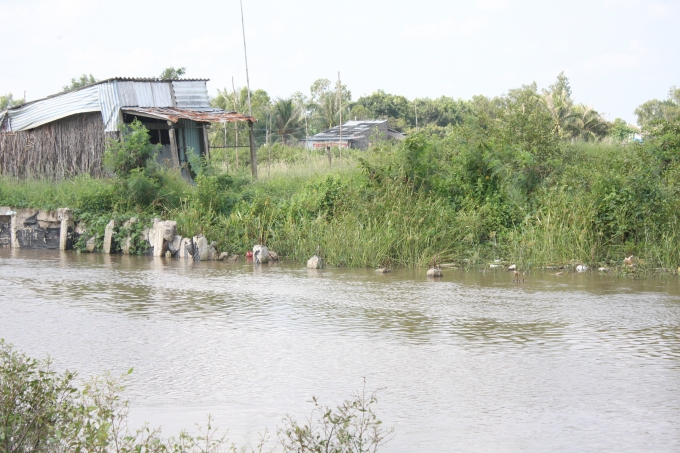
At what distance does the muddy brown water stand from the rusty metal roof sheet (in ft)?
24.7

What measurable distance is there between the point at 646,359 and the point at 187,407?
4.07 metres

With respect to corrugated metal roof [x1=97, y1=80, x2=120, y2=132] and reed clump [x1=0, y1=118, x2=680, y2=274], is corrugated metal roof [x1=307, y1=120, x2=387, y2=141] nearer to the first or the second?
corrugated metal roof [x1=97, y1=80, x2=120, y2=132]

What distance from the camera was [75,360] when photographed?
22.8 ft

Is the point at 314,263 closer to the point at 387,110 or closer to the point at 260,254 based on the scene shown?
the point at 260,254

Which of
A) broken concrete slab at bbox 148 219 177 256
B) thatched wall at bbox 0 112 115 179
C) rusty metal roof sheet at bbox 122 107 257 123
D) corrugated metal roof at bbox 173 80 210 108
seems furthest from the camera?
corrugated metal roof at bbox 173 80 210 108

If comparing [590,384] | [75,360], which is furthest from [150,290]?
[590,384]

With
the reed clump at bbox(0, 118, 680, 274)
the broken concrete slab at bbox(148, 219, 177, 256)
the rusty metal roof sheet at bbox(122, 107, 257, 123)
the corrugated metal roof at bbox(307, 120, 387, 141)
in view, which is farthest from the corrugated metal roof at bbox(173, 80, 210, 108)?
the corrugated metal roof at bbox(307, 120, 387, 141)

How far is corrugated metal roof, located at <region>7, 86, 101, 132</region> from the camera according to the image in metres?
20.2

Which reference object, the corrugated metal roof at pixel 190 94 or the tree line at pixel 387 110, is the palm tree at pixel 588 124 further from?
the corrugated metal roof at pixel 190 94

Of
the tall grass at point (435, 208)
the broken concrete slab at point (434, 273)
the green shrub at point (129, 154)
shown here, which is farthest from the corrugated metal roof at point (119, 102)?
the broken concrete slab at point (434, 273)

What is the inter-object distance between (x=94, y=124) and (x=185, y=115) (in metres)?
2.86

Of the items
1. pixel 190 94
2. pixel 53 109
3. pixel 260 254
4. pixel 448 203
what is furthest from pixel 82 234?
pixel 448 203

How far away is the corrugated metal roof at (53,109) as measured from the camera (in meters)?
20.2

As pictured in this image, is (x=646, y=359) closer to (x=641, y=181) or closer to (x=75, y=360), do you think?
(x=75, y=360)
